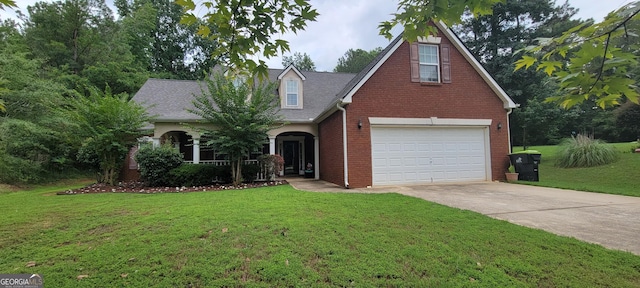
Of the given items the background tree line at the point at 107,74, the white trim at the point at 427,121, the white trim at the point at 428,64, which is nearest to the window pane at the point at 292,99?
the background tree line at the point at 107,74

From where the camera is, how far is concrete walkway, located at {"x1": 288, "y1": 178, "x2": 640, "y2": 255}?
4.05 meters

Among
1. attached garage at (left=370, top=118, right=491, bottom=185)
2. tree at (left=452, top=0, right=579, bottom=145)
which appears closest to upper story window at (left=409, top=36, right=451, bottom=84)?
attached garage at (left=370, top=118, right=491, bottom=185)

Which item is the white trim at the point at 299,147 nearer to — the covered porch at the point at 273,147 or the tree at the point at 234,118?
the covered porch at the point at 273,147

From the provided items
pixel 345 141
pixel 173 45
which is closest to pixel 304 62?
pixel 173 45

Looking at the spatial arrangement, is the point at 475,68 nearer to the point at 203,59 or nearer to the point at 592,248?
the point at 592,248

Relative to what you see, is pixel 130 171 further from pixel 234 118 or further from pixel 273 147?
pixel 234 118

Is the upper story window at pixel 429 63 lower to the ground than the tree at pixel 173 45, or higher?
lower

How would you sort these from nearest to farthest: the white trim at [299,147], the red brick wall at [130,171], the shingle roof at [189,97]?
the shingle roof at [189,97]
the red brick wall at [130,171]
the white trim at [299,147]

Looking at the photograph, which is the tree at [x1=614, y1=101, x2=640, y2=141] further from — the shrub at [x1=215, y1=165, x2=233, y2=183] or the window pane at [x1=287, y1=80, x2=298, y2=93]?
the shrub at [x1=215, y1=165, x2=233, y2=183]

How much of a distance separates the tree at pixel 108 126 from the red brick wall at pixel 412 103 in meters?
7.72

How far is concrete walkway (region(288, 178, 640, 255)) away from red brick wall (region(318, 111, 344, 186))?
3.58 meters

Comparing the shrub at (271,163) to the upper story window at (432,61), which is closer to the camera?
the upper story window at (432,61)

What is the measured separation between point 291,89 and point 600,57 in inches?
511

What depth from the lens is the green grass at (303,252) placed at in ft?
9.27
